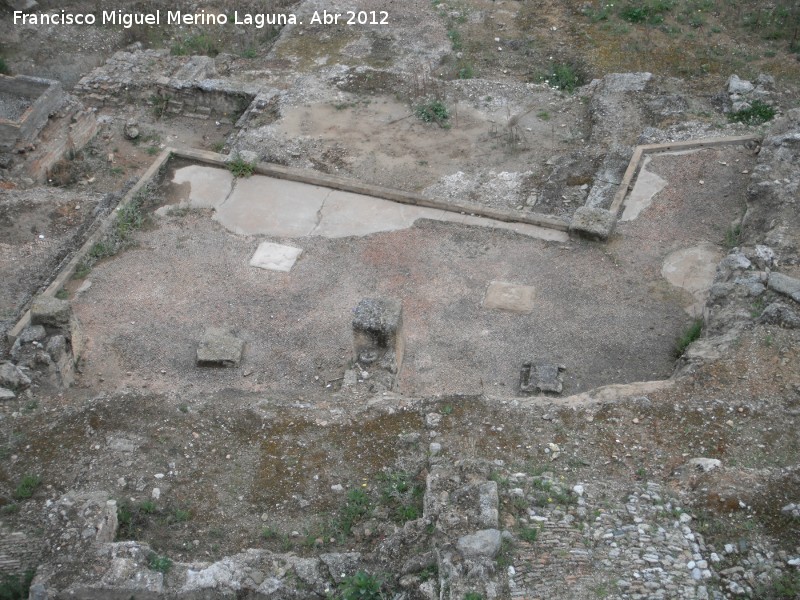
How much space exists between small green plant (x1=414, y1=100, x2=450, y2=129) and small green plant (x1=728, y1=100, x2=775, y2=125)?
186 inches

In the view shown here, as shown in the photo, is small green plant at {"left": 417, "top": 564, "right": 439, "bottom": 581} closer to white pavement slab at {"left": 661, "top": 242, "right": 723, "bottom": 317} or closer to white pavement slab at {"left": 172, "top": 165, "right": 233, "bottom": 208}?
white pavement slab at {"left": 661, "top": 242, "right": 723, "bottom": 317}

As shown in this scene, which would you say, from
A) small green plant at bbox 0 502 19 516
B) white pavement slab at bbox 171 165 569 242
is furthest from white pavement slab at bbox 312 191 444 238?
small green plant at bbox 0 502 19 516

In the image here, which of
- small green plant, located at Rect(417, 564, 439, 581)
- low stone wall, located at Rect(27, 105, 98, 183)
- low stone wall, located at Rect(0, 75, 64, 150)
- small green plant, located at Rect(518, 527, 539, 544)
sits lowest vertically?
low stone wall, located at Rect(27, 105, 98, 183)

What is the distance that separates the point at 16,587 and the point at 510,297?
6.79 meters

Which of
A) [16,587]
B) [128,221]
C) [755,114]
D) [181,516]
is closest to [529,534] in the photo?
[181,516]

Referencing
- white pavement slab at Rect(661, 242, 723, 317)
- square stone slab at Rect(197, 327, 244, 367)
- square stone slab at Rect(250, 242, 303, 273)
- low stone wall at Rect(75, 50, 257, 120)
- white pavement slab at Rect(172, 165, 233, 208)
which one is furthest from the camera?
low stone wall at Rect(75, 50, 257, 120)

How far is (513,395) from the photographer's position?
10453mm

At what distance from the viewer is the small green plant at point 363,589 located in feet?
23.0

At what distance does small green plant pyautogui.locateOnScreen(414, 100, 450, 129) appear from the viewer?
51.4 feet

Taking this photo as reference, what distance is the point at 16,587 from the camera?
7352mm

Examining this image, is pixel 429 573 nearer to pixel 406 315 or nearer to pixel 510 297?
pixel 406 315

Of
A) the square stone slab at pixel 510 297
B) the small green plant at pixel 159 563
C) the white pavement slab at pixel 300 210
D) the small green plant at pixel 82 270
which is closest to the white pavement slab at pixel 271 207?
the white pavement slab at pixel 300 210

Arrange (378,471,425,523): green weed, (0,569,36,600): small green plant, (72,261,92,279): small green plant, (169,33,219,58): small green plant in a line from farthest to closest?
(169,33,219,58): small green plant, (72,261,92,279): small green plant, (378,471,425,523): green weed, (0,569,36,600): small green plant

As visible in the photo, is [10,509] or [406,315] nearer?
[10,509]
